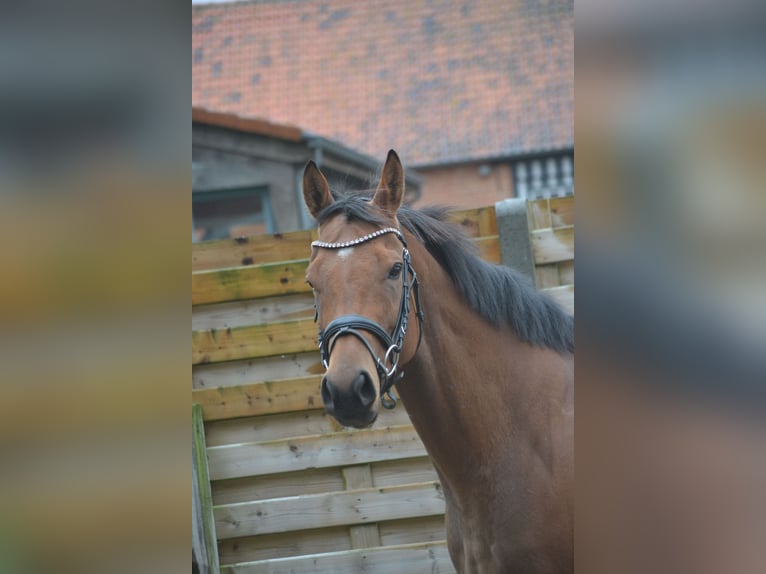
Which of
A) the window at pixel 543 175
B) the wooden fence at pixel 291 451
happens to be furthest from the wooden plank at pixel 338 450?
the window at pixel 543 175

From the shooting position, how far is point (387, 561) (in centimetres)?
405

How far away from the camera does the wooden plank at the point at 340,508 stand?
409 cm

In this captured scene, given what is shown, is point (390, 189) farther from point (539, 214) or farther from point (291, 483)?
point (291, 483)

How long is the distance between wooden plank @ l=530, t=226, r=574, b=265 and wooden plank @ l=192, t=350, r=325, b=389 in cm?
130

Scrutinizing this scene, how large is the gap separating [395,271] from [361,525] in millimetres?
1976

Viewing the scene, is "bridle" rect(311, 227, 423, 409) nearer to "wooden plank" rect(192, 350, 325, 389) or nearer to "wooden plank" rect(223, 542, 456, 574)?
"wooden plank" rect(192, 350, 325, 389)

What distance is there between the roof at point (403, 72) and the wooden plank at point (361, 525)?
52.0ft

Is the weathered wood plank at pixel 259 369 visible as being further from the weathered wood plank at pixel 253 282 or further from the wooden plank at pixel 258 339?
the weathered wood plank at pixel 253 282

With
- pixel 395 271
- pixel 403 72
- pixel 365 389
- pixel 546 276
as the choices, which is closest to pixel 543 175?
pixel 403 72
